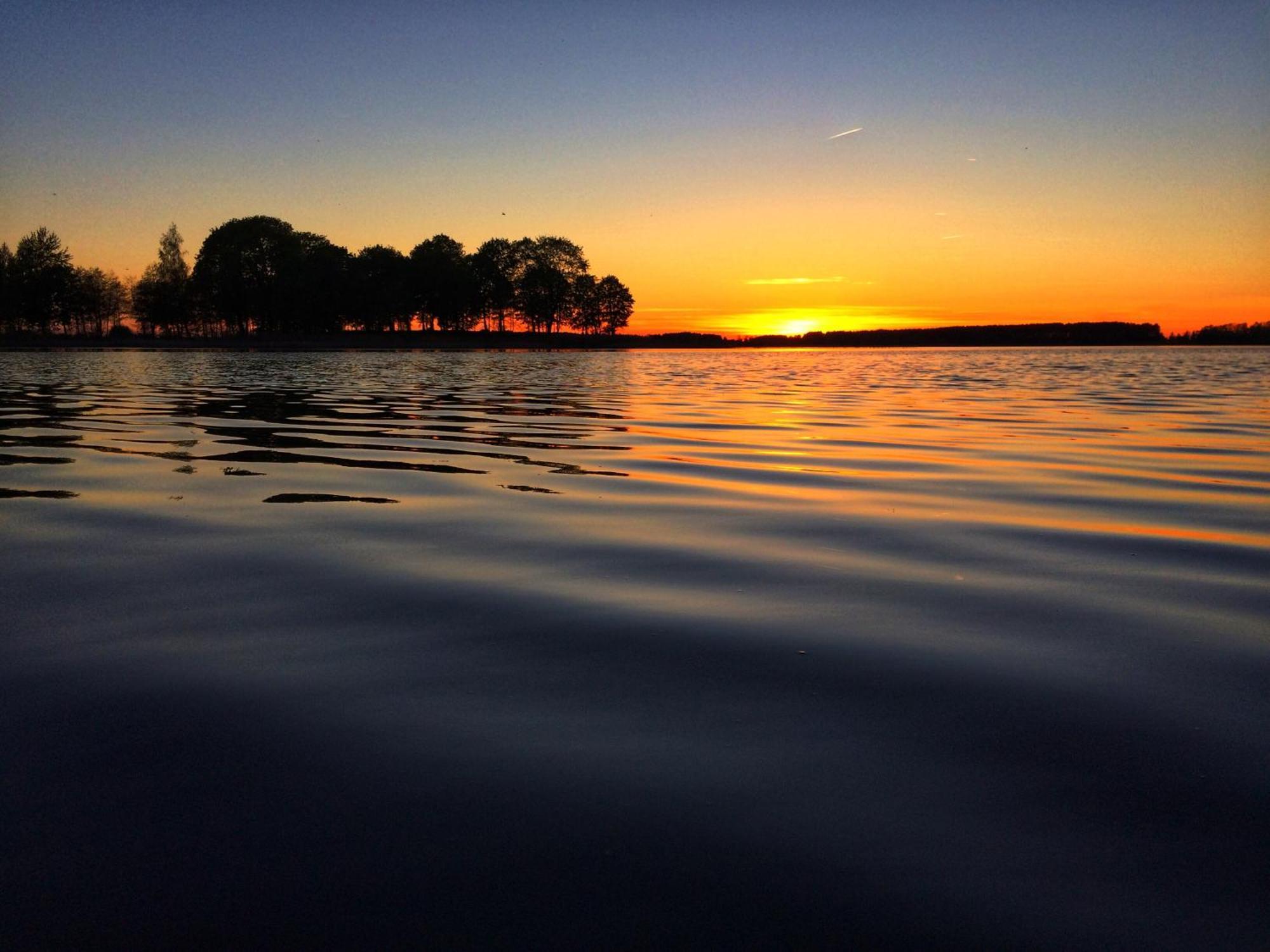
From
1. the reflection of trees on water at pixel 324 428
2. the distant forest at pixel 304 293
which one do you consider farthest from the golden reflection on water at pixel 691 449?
the distant forest at pixel 304 293

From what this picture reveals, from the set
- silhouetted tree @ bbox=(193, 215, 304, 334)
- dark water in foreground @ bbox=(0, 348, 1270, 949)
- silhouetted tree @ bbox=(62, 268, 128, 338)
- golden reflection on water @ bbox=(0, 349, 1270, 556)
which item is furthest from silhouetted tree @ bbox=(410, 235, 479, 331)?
dark water in foreground @ bbox=(0, 348, 1270, 949)

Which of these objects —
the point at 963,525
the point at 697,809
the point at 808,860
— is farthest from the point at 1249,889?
the point at 963,525

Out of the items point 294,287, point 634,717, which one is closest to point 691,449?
point 634,717

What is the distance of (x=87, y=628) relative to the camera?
10.4 feet

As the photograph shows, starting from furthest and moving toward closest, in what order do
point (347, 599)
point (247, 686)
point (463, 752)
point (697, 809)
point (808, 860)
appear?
point (347, 599) → point (247, 686) → point (463, 752) → point (697, 809) → point (808, 860)

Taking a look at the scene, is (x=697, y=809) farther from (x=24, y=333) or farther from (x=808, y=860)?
(x=24, y=333)

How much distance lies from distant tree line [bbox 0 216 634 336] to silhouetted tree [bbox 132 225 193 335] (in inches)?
6.2

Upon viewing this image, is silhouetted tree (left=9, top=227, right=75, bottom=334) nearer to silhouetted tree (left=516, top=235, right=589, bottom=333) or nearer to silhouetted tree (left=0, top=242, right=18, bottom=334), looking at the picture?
silhouetted tree (left=0, top=242, right=18, bottom=334)

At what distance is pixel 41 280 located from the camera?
9462 cm

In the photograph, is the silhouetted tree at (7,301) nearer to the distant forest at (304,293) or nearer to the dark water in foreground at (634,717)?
the distant forest at (304,293)

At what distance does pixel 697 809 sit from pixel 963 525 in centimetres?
370

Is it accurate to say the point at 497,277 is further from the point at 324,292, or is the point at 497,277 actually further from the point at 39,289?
the point at 39,289

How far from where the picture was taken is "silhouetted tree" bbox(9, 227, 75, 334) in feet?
309

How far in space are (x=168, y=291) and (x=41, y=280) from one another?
42.6ft
